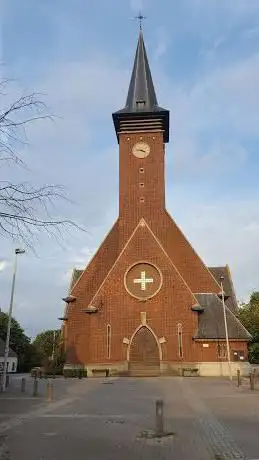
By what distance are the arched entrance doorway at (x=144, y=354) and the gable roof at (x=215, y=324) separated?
3.68 meters

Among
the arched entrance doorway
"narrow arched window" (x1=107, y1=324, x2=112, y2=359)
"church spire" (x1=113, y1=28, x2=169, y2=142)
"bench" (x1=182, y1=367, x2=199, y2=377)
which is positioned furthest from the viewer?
"church spire" (x1=113, y1=28, x2=169, y2=142)

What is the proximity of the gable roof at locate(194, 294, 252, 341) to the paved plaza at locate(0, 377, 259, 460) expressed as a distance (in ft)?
68.4

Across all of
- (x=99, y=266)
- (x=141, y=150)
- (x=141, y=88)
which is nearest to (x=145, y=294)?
(x=99, y=266)

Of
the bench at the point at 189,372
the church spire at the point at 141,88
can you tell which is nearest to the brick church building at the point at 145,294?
the church spire at the point at 141,88

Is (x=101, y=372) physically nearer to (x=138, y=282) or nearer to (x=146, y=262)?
(x=138, y=282)

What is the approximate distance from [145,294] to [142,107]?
1886 cm

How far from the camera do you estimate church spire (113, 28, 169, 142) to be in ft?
158

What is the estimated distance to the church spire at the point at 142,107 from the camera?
48281 millimetres

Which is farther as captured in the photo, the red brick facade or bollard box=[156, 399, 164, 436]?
the red brick facade

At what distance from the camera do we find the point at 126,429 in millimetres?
12188

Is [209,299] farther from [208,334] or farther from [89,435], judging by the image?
[89,435]

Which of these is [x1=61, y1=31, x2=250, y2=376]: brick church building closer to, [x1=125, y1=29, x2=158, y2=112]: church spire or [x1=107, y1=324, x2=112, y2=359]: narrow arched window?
[x1=107, y1=324, x2=112, y2=359]: narrow arched window

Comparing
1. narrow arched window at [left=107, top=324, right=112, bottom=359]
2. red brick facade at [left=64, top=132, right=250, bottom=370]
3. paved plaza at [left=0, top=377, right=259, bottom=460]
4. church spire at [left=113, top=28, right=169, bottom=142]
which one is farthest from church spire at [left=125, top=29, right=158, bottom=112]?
paved plaza at [left=0, top=377, right=259, bottom=460]

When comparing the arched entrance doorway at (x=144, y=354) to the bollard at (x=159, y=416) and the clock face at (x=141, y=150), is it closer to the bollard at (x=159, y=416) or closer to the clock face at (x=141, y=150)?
the clock face at (x=141, y=150)
